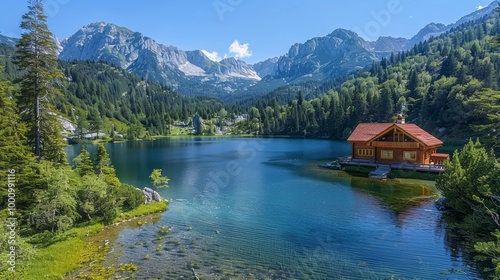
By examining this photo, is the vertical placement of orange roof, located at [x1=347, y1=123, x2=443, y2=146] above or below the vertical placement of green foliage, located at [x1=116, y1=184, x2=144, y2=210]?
above

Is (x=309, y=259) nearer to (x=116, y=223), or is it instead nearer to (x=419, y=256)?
(x=419, y=256)

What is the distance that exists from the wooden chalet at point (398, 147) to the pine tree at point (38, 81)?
157 feet

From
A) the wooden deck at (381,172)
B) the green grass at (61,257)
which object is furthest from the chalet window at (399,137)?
the green grass at (61,257)

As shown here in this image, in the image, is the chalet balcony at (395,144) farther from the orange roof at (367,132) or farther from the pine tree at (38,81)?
the pine tree at (38,81)

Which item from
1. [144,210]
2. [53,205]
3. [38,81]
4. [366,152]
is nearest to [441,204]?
[366,152]

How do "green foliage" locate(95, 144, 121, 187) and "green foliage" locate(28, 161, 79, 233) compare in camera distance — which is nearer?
"green foliage" locate(28, 161, 79, 233)

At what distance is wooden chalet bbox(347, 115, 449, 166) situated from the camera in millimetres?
51312

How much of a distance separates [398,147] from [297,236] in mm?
36988

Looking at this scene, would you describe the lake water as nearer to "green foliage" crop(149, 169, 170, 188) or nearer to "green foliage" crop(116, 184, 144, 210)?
"green foliage" crop(149, 169, 170, 188)

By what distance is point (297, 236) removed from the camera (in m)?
23.8

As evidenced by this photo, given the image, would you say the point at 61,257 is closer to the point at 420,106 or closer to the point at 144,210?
the point at 144,210

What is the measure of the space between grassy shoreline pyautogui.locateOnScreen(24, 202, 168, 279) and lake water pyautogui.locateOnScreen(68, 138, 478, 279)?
1.20 meters

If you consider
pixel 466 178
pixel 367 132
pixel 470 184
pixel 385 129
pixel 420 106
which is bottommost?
pixel 470 184

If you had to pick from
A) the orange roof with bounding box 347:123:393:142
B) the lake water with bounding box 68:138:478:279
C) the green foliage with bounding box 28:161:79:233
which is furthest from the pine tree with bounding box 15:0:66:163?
the orange roof with bounding box 347:123:393:142
